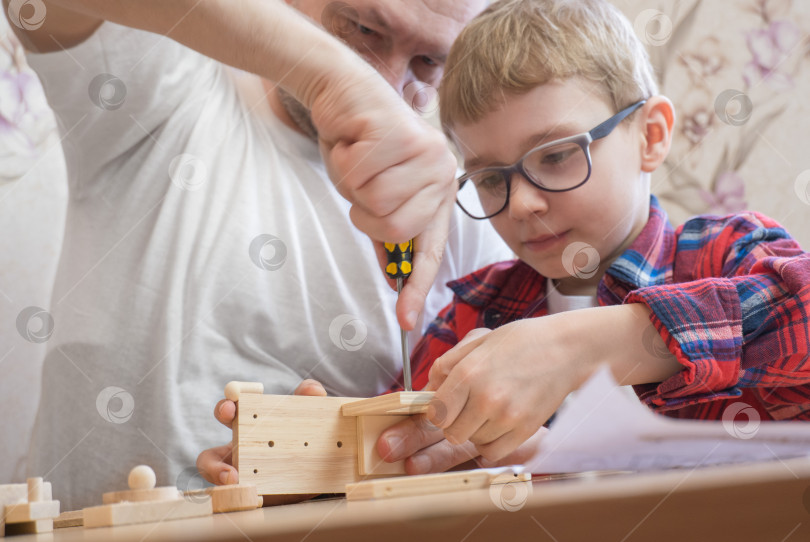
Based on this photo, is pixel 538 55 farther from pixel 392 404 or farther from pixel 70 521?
pixel 70 521

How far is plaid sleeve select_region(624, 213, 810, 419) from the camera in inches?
23.3

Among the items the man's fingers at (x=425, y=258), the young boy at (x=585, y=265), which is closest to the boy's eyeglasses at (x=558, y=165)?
the young boy at (x=585, y=265)

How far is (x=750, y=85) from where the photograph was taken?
A: 122cm

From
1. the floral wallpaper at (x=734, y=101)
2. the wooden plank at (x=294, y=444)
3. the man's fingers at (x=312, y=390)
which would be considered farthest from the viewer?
the floral wallpaper at (x=734, y=101)

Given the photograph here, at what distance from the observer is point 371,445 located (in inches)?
22.4

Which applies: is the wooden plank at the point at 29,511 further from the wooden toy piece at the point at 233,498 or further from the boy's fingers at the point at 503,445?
the boy's fingers at the point at 503,445

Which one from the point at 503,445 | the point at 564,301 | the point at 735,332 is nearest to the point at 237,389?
the point at 503,445

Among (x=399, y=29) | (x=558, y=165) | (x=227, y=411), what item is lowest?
(x=227, y=411)

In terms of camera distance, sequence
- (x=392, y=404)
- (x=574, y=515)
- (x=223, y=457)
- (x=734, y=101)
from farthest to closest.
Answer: (x=734, y=101) → (x=223, y=457) → (x=392, y=404) → (x=574, y=515)

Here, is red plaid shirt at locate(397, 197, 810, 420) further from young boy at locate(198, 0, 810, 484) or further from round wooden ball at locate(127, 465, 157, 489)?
round wooden ball at locate(127, 465, 157, 489)

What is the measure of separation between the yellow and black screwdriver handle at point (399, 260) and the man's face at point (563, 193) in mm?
256

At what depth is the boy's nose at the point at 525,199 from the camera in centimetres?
83

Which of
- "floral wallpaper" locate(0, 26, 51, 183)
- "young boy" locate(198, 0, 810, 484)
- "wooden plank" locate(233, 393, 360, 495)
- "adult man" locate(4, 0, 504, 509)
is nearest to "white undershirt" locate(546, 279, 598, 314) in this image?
"young boy" locate(198, 0, 810, 484)

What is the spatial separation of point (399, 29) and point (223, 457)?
65 cm
